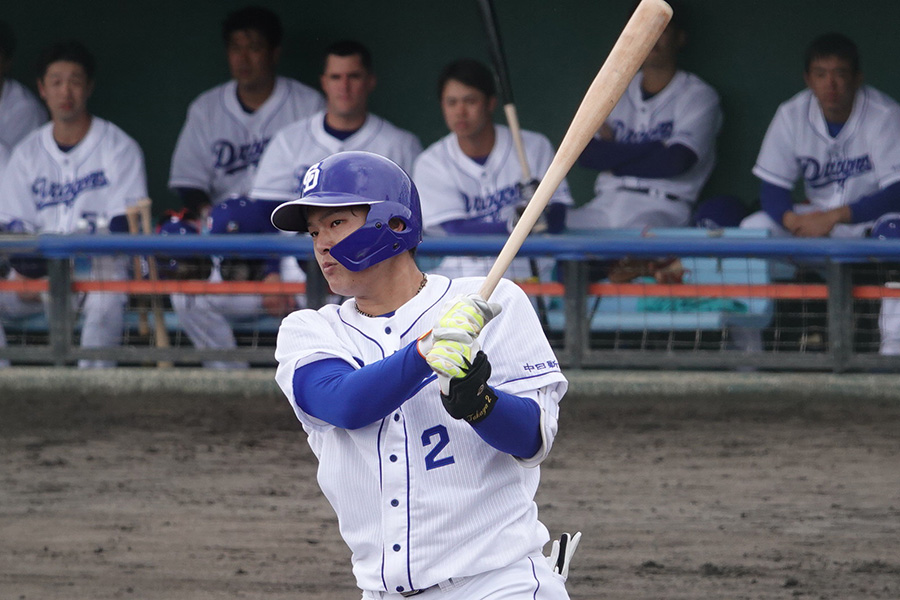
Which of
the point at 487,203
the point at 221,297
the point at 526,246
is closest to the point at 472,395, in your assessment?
the point at 526,246

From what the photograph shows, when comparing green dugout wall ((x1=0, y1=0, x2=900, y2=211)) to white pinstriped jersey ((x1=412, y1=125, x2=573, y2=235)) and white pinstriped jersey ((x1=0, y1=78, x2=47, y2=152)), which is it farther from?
white pinstriped jersey ((x1=412, y1=125, x2=573, y2=235))

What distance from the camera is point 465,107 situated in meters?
6.13

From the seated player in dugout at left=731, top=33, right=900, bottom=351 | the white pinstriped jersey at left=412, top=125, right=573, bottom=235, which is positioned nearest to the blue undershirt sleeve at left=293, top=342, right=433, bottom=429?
the white pinstriped jersey at left=412, top=125, right=573, bottom=235

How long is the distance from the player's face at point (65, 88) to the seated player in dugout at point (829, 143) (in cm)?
360

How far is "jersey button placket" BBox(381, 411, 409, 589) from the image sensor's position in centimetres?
168

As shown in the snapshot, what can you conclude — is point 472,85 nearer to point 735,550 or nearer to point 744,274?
point 744,274

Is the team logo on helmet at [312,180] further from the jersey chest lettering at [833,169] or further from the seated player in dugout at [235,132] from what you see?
the seated player in dugout at [235,132]

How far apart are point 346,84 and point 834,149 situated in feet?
8.24

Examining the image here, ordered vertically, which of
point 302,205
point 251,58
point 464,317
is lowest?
point 464,317

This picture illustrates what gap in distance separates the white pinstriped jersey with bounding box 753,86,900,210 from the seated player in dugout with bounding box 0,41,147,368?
3322mm

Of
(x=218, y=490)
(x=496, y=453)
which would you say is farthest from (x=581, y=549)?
(x=496, y=453)

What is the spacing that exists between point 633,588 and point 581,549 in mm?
421

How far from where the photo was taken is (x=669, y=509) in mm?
4008

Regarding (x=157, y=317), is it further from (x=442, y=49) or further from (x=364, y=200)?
(x=364, y=200)
